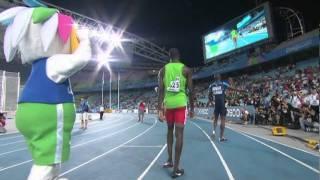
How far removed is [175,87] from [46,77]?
144 inches

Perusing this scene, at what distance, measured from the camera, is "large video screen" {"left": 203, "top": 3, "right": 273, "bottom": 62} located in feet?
107

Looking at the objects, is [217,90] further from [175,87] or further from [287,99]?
[287,99]

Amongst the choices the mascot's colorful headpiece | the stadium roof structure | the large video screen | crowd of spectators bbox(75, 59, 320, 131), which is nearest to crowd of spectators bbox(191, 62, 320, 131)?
crowd of spectators bbox(75, 59, 320, 131)

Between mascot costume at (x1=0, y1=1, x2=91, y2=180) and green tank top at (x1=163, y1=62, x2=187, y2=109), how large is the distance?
3397mm

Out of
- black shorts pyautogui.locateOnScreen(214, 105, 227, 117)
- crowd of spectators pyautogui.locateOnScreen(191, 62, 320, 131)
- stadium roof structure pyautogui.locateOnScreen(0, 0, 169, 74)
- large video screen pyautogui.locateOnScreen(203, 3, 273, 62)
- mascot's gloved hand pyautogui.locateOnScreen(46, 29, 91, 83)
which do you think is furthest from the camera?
stadium roof structure pyautogui.locateOnScreen(0, 0, 169, 74)

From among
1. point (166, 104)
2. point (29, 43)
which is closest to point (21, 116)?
point (29, 43)

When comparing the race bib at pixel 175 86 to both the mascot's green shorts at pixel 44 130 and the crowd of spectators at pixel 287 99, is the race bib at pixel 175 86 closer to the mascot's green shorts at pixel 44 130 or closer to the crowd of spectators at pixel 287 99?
the mascot's green shorts at pixel 44 130

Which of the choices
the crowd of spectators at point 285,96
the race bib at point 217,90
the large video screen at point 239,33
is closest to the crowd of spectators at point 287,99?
the crowd of spectators at point 285,96

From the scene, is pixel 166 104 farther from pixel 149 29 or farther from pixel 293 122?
pixel 149 29

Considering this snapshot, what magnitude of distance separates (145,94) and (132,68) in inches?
193

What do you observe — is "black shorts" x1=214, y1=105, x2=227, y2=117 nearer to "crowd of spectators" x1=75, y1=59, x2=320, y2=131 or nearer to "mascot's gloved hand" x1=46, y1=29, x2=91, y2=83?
"crowd of spectators" x1=75, y1=59, x2=320, y2=131

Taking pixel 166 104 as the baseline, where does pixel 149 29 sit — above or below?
above

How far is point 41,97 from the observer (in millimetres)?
3252

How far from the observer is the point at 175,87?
679 centimetres
